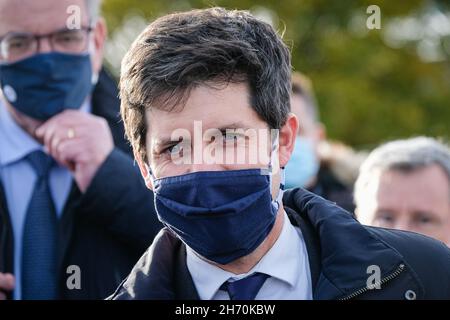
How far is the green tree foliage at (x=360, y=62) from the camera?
1285 centimetres

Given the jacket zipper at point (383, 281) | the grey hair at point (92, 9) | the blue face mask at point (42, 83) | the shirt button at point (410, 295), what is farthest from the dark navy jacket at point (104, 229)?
the shirt button at point (410, 295)

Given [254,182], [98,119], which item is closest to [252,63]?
[254,182]

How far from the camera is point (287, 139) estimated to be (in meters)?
3.13

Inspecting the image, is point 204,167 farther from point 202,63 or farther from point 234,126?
point 202,63

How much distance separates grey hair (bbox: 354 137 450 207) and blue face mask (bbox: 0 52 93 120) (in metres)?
1.55

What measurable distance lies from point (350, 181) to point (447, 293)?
3716 millimetres

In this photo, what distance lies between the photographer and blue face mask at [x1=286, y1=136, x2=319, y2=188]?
6.14 m

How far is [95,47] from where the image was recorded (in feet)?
14.6

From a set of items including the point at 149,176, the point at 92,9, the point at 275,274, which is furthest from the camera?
the point at 92,9

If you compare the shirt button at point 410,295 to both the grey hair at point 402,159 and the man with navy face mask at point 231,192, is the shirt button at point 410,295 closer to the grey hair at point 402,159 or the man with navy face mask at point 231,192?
the man with navy face mask at point 231,192

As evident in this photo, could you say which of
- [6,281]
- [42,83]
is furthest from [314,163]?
[6,281]

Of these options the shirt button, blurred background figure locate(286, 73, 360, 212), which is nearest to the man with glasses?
the shirt button

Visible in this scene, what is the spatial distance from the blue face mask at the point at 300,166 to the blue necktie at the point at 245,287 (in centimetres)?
319

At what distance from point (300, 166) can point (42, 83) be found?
249 centimetres
